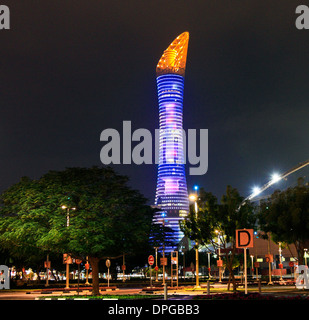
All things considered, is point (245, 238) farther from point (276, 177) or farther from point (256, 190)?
point (256, 190)

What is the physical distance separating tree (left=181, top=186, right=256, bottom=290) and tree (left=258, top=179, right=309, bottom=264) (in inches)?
195

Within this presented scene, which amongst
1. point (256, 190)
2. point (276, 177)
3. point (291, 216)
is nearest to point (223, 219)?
point (291, 216)

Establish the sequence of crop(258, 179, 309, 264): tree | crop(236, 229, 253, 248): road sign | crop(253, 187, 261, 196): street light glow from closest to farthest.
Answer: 1. crop(236, 229, 253, 248): road sign
2. crop(258, 179, 309, 264): tree
3. crop(253, 187, 261, 196): street light glow

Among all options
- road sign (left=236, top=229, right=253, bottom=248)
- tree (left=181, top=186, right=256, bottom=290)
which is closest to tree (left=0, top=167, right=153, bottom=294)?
tree (left=181, top=186, right=256, bottom=290)

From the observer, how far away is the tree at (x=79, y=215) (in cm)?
4097

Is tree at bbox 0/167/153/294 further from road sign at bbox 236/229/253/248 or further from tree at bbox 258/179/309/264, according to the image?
road sign at bbox 236/229/253/248

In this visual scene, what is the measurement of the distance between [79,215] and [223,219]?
11.6 meters

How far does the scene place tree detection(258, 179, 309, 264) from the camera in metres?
50.0

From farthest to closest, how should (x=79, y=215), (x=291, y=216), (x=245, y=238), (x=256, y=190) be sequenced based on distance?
(x=256, y=190)
(x=291, y=216)
(x=79, y=215)
(x=245, y=238)

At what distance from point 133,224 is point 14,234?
8.97 meters

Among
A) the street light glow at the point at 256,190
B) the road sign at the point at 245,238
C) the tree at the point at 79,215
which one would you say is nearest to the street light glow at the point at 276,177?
the street light glow at the point at 256,190

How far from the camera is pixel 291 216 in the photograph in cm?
5019
